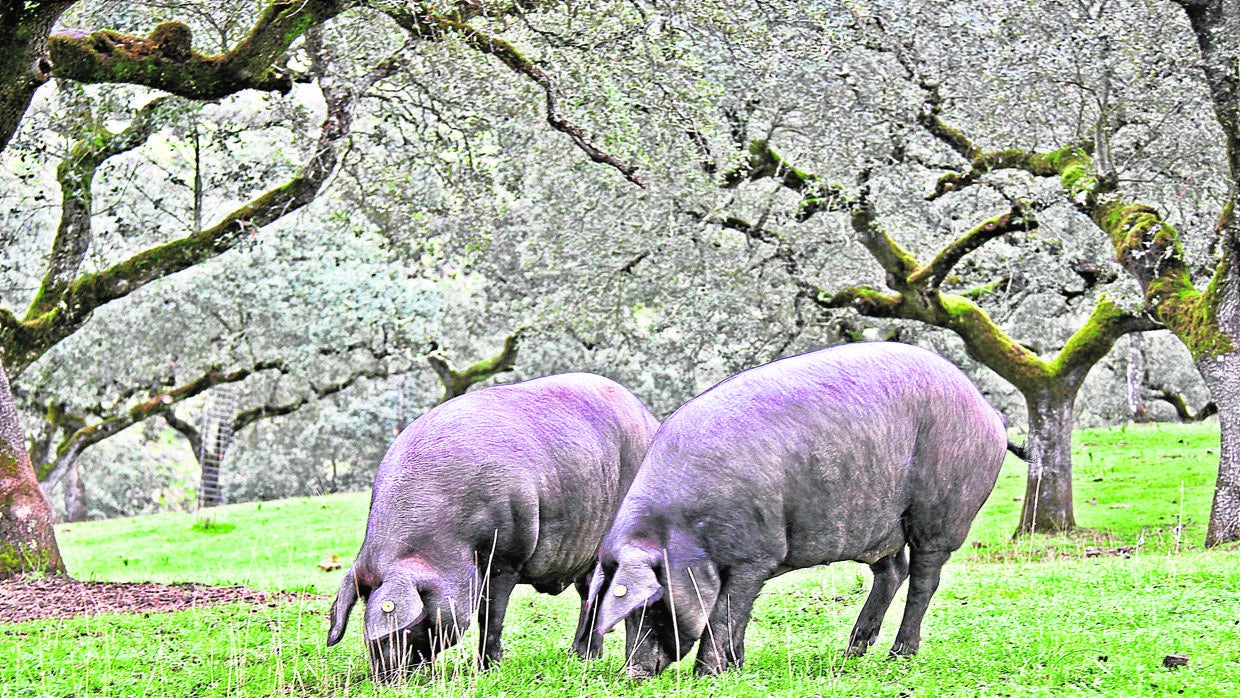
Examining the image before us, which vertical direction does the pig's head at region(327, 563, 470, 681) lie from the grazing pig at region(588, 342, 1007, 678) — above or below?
below

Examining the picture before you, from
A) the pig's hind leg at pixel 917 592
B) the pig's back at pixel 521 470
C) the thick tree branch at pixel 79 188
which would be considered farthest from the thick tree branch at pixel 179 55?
the pig's hind leg at pixel 917 592

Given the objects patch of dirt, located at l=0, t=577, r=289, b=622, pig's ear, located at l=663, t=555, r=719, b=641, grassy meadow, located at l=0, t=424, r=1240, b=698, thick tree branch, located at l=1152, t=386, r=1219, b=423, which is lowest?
thick tree branch, located at l=1152, t=386, r=1219, b=423

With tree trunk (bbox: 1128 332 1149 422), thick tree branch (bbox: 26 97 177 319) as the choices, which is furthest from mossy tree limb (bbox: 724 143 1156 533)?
tree trunk (bbox: 1128 332 1149 422)

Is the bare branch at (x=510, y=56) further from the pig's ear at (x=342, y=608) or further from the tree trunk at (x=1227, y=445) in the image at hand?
the tree trunk at (x=1227, y=445)

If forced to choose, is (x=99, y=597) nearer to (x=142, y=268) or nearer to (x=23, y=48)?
(x=23, y=48)

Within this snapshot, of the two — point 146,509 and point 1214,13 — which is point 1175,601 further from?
point 146,509

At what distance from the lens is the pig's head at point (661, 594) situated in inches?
245

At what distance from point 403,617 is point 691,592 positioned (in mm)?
1578

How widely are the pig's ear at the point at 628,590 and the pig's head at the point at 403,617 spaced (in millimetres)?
1033

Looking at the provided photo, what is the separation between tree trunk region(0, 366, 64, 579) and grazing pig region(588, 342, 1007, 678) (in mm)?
7796

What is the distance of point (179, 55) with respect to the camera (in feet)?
34.8

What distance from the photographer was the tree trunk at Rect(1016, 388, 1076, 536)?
1714 centimetres

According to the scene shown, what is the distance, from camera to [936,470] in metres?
7.05

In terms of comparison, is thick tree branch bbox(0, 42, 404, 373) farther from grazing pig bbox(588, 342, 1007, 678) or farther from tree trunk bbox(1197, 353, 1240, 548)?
tree trunk bbox(1197, 353, 1240, 548)
